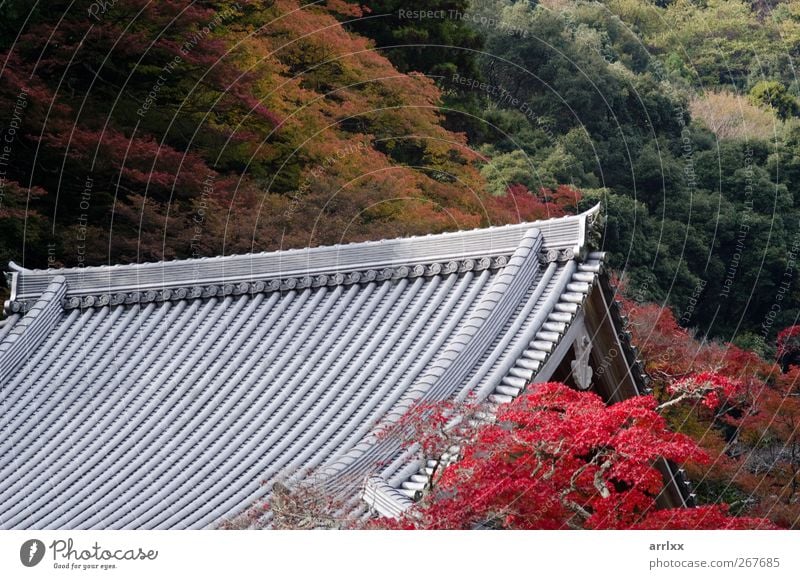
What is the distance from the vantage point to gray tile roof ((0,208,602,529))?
6.34m

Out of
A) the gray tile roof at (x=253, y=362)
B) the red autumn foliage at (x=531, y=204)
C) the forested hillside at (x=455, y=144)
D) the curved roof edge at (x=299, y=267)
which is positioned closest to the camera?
the gray tile roof at (x=253, y=362)

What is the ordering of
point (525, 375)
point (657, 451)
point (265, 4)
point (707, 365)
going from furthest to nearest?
1. point (265, 4)
2. point (707, 365)
3. point (525, 375)
4. point (657, 451)

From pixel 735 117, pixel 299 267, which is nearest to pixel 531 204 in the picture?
pixel 735 117

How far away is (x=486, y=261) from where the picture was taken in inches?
283

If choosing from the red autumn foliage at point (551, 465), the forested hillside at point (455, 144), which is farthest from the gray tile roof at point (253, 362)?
the forested hillside at point (455, 144)

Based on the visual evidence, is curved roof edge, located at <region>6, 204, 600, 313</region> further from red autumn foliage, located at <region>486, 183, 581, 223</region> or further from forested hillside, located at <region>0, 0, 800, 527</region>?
red autumn foliage, located at <region>486, 183, 581, 223</region>

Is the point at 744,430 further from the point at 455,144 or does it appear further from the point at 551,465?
the point at 551,465

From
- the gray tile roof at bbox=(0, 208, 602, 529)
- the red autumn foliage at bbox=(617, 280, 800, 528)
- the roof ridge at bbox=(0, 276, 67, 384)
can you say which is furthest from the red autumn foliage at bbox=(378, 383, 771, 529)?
the red autumn foliage at bbox=(617, 280, 800, 528)

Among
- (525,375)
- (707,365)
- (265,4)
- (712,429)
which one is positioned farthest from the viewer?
(265,4)

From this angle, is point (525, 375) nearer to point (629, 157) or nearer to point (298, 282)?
point (298, 282)

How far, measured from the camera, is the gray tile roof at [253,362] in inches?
249

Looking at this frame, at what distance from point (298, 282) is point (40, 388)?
1.81 m

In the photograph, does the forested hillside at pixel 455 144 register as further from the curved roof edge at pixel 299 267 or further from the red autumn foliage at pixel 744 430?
the curved roof edge at pixel 299 267
